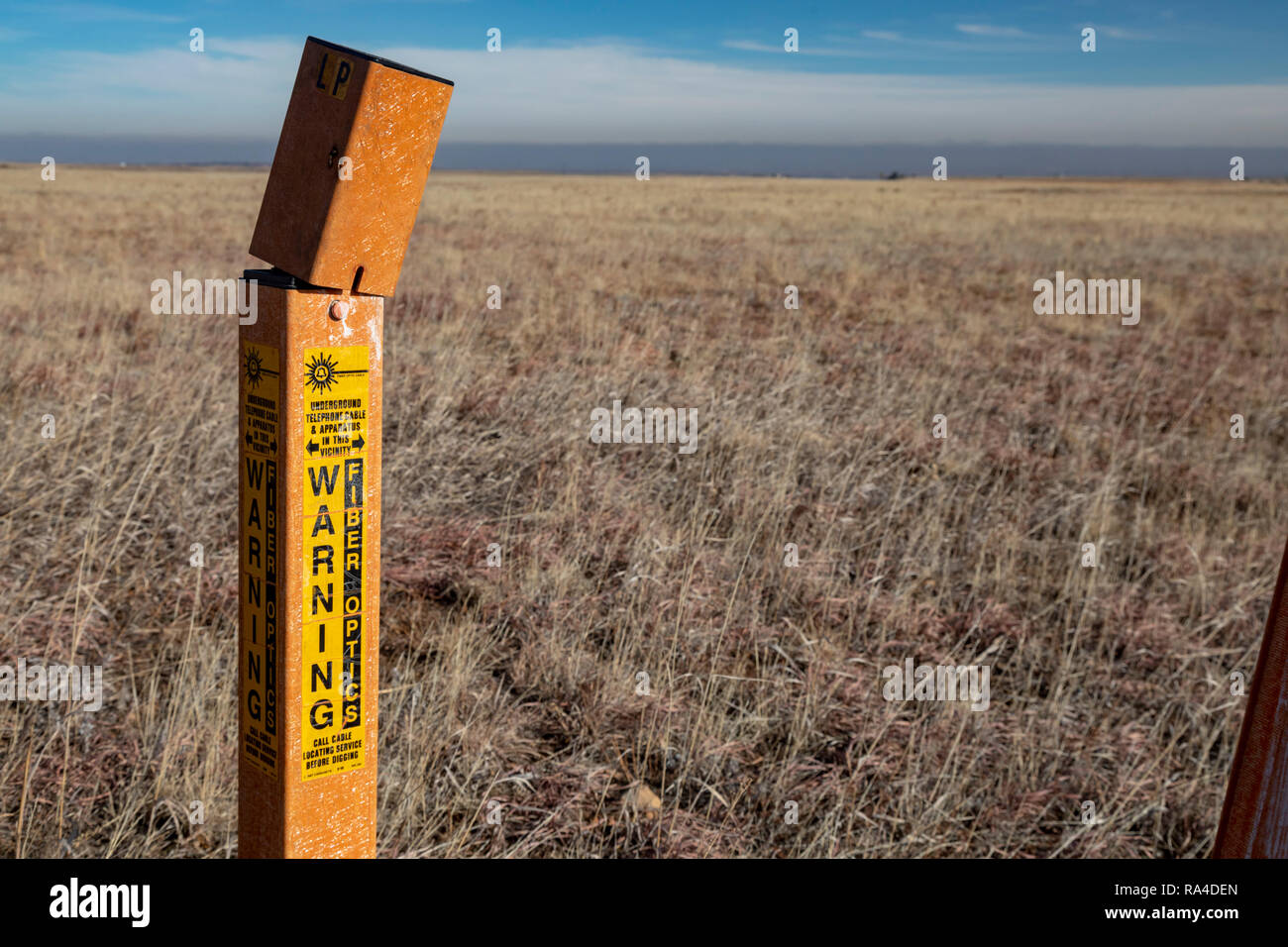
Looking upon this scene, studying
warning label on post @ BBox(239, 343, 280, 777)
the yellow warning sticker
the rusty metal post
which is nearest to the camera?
the rusty metal post

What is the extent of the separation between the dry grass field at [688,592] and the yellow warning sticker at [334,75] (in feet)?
6.66

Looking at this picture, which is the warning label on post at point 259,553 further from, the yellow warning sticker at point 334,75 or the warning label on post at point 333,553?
the yellow warning sticker at point 334,75

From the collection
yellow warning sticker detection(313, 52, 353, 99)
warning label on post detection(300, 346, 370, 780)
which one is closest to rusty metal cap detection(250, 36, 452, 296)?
yellow warning sticker detection(313, 52, 353, 99)

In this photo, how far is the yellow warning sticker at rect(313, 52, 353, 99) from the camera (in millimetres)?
1339

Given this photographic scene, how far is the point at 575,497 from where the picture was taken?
16.2 ft

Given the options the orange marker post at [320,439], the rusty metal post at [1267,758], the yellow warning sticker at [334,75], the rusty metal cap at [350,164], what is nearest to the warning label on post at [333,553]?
the orange marker post at [320,439]

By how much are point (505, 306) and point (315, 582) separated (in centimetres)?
1056

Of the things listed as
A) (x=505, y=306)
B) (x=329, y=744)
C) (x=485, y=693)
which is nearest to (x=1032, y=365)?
(x=505, y=306)

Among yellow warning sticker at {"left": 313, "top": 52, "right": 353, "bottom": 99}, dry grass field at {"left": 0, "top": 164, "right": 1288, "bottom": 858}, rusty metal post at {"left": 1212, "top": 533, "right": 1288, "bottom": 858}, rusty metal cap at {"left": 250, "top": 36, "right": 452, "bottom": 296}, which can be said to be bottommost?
dry grass field at {"left": 0, "top": 164, "right": 1288, "bottom": 858}

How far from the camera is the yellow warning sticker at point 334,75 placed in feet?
4.39

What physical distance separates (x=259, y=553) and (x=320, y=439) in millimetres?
224

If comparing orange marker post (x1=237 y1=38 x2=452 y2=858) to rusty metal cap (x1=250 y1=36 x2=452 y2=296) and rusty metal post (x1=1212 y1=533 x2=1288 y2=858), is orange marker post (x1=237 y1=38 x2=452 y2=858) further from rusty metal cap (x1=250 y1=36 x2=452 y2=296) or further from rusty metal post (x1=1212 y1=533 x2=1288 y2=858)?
rusty metal post (x1=1212 y1=533 x2=1288 y2=858)
